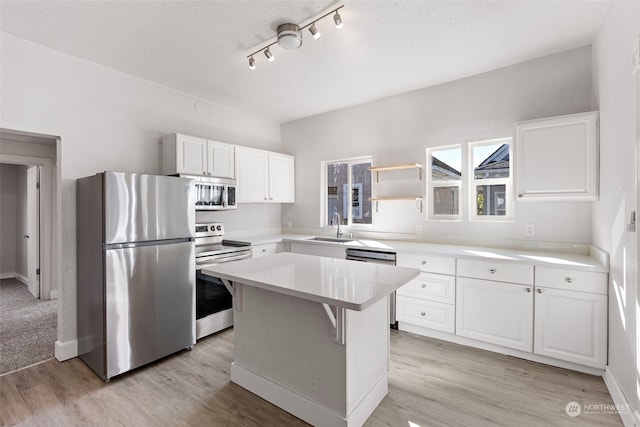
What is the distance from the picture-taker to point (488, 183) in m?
3.21

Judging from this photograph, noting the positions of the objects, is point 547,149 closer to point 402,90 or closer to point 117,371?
point 402,90

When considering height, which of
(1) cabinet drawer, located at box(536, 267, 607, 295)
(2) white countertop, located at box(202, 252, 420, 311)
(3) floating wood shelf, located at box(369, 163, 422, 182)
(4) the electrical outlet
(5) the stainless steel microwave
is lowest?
(1) cabinet drawer, located at box(536, 267, 607, 295)

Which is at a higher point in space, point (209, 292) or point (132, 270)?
point (132, 270)

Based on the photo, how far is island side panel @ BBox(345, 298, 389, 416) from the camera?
174cm

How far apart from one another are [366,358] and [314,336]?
38 centimetres

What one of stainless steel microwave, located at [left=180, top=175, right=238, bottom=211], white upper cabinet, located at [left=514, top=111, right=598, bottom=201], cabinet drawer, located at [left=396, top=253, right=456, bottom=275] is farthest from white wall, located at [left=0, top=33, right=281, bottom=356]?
white upper cabinet, located at [left=514, top=111, right=598, bottom=201]

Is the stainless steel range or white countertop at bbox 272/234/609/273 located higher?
white countertop at bbox 272/234/609/273

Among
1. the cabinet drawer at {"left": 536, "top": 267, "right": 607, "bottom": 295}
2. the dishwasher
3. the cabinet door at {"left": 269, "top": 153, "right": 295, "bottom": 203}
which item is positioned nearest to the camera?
the cabinet drawer at {"left": 536, "top": 267, "right": 607, "bottom": 295}

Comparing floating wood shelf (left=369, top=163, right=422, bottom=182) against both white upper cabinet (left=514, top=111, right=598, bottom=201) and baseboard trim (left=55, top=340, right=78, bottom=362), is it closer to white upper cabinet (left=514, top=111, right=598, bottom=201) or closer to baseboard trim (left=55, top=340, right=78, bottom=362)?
white upper cabinet (left=514, top=111, right=598, bottom=201)

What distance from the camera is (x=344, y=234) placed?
425 centimetres

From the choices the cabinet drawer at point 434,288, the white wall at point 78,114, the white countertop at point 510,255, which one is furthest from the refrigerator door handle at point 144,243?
the cabinet drawer at point 434,288

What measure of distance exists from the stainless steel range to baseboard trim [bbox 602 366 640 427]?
3.22m

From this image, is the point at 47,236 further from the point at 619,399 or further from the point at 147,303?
the point at 619,399

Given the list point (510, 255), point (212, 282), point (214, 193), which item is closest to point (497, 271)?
point (510, 255)
